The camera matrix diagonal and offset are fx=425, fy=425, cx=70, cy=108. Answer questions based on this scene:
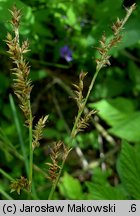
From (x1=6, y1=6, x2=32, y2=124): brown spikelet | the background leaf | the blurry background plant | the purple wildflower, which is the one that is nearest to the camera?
(x1=6, y1=6, x2=32, y2=124): brown spikelet

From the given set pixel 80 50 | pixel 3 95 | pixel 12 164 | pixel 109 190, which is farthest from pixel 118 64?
pixel 109 190

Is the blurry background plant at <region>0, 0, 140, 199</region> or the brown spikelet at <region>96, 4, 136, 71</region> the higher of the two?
the brown spikelet at <region>96, 4, 136, 71</region>

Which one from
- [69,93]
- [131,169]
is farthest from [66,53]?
[131,169]

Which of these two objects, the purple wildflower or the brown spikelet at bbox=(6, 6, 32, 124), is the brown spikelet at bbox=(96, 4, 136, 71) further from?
the purple wildflower

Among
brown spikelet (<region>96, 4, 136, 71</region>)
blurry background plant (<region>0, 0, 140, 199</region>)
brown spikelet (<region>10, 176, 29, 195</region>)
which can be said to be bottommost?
blurry background plant (<region>0, 0, 140, 199</region>)

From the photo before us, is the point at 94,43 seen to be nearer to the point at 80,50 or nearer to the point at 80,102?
the point at 80,50

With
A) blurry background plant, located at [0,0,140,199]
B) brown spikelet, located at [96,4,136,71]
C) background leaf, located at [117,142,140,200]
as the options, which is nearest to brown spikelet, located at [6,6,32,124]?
brown spikelet, located at [96,4,136,71]

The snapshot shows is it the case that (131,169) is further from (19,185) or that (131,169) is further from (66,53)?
(66,53)

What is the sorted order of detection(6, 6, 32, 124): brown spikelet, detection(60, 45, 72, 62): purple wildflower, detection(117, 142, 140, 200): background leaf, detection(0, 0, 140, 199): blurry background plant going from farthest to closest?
detection(60, 45, 72, 62): purple wildflower < detection(0, 0, 140, 199): blurry background plant < detection(117, 142, 140, 200): background leaf < detection(6, 6, 32, 124): brown spikelet
